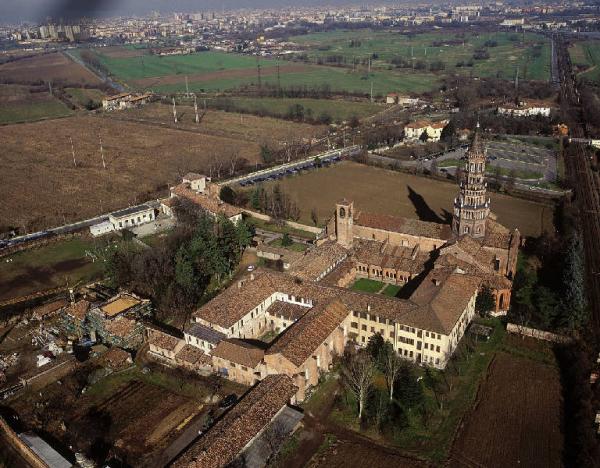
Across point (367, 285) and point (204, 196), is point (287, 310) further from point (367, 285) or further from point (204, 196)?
point (204, 196)

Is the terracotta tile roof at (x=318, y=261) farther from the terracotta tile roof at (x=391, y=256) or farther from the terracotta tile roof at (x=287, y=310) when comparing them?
the terracotta tile roof at (x=287, y=310)

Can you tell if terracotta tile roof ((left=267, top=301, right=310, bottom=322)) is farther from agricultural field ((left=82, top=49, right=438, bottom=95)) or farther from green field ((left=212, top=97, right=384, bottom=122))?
agricultural field ((left=82, top=49, right=438, bottom=95))

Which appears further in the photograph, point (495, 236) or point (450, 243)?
point (495, 236)

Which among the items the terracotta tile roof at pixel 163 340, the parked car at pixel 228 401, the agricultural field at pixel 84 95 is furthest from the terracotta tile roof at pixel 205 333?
the agricultural field at pixel 84 95

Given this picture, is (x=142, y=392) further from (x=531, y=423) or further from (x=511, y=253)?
(x=511, y=253)

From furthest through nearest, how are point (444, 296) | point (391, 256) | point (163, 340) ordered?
point (391, 256) < point (163, 340) < point (444, 296)

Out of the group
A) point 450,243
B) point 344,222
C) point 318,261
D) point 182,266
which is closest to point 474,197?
point 450,243
